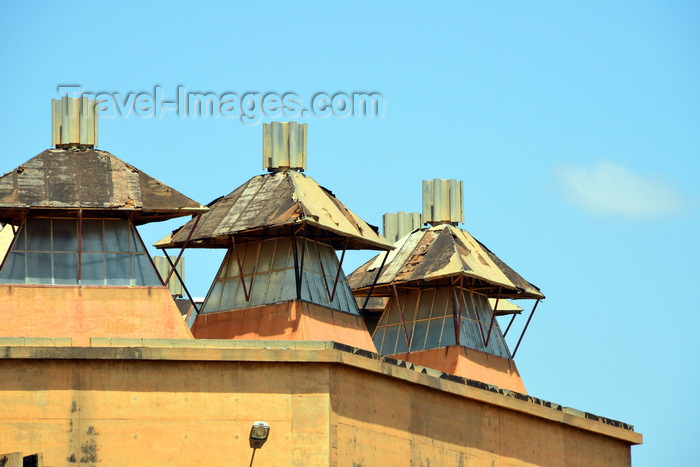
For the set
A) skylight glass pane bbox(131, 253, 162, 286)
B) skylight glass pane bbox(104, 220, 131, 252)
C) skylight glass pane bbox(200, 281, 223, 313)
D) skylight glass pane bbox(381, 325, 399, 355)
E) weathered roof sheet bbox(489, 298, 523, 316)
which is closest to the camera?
skylight glass pane bbox(131, 253, 162, 286)

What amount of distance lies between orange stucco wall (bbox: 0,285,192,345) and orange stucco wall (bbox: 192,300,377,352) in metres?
4.28

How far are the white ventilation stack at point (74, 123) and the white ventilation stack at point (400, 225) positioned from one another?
19.2 m

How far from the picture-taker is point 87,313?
38.9 m

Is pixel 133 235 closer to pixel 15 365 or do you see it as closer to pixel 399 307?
pixel 15 365

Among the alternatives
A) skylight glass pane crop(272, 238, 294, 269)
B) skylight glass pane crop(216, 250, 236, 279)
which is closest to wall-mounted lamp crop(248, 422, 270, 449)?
skylight glass pane crop(272, 238, 294, 269)

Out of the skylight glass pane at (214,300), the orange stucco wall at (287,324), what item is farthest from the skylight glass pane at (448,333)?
the skylight glass pane at (214,300)

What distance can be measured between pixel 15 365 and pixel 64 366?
120cm

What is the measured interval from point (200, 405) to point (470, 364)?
57.5 ft

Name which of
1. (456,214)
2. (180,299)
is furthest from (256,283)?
(180,299)

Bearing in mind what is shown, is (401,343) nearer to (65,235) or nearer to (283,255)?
(283,255)

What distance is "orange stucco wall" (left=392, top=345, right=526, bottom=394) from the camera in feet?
163

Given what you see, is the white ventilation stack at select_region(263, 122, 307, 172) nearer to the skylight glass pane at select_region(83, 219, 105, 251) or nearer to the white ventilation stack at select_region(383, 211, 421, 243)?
the skylight glass pane at select_region(83, 219, 105, 251)

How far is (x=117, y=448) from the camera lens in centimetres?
3381

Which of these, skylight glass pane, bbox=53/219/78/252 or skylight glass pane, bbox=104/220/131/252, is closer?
skylight glass pane, bbox=53/219/78/252
